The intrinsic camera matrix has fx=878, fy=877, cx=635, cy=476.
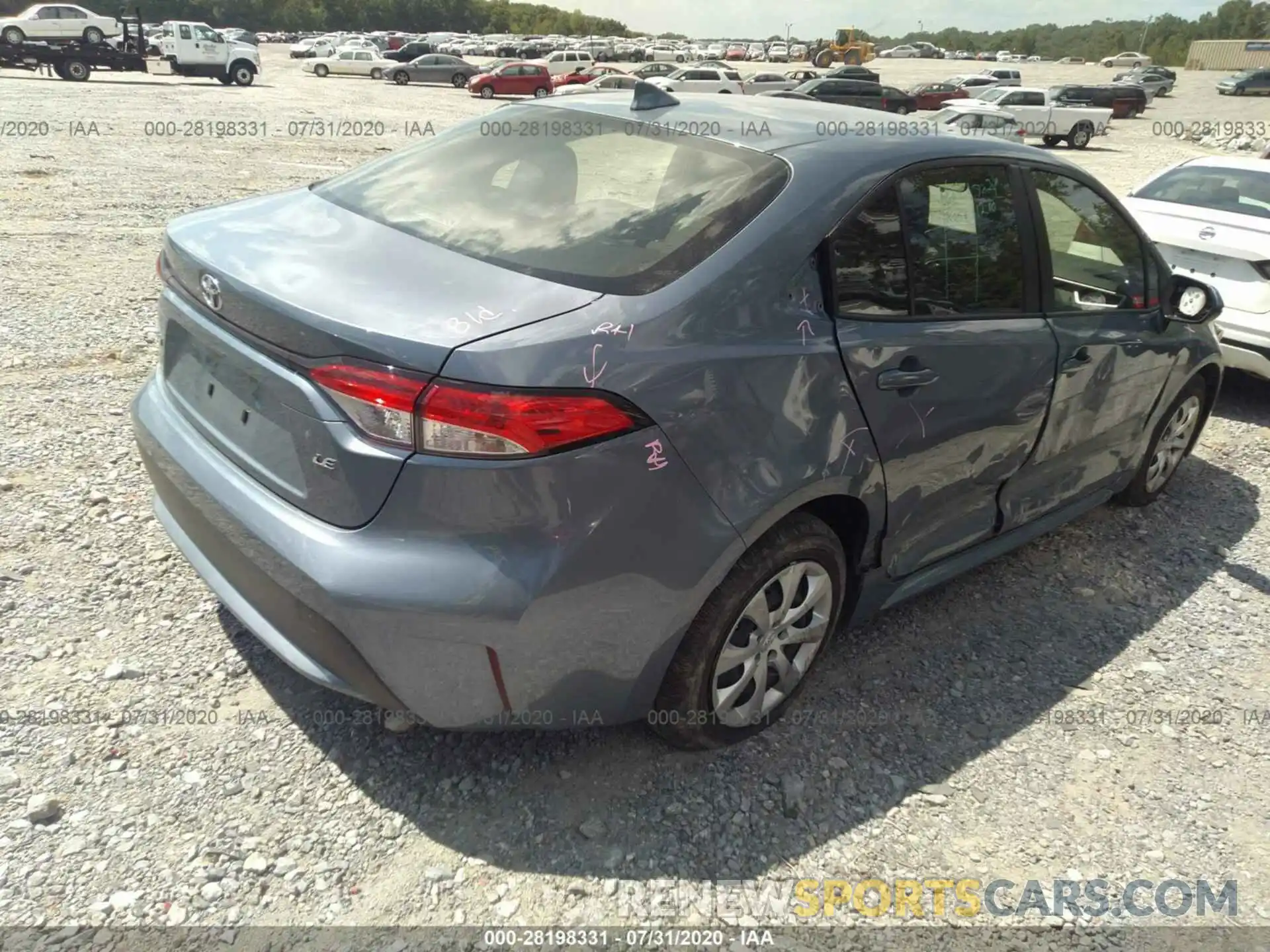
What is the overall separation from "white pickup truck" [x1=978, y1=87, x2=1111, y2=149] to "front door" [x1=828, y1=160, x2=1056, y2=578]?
1112 inches

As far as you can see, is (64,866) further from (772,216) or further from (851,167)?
(851,167)

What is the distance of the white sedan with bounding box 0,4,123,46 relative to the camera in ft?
96.0

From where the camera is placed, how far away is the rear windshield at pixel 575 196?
89.2 inches

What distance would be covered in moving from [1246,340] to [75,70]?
35232 mm

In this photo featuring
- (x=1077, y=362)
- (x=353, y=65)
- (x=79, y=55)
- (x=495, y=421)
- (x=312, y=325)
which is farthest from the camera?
(x=353, y=65)

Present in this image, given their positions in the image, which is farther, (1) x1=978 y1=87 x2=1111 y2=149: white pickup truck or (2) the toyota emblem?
(1) x1=978 y1=87 x2=1111 y2=149: white pickup truck

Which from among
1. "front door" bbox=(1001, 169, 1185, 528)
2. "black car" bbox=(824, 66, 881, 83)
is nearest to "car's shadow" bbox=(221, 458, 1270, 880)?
"front door" bbox=(1001, 169, 1185, 528)

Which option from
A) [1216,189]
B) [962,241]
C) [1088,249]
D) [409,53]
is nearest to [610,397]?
[962,241]

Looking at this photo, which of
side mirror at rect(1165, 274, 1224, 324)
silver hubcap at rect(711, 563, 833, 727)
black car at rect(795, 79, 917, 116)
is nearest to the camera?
silver hubcap at rect(711, 563, 833, 727)

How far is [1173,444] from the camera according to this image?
4.49 metres

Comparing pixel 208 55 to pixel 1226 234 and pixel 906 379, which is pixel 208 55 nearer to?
pixel 1226 234

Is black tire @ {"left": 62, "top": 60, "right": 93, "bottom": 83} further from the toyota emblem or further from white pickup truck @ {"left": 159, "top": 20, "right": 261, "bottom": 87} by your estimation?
the toyota emblem

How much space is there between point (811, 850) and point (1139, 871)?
0.92 m

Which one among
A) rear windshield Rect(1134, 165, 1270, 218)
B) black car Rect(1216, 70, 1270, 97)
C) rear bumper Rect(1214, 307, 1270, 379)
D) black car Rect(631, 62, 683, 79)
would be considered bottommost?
black car Rect(631, 62, 683, 79)
